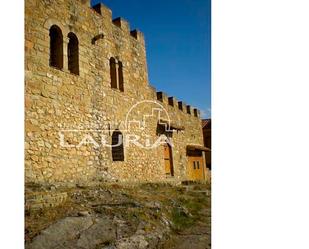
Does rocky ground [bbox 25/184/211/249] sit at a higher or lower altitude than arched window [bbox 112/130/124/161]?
lower

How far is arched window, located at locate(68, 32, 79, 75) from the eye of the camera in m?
6.28

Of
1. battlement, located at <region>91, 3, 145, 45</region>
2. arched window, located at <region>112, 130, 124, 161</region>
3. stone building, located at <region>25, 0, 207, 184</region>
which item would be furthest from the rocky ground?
battlement, located at <region>91, 3, 145, 45</region>

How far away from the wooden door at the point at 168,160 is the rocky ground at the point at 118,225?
16.8 feet

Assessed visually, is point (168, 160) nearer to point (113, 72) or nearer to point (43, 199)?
point (113, 72)

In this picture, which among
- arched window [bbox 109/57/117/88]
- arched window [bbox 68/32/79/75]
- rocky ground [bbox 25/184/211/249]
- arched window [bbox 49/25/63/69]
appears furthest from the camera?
arched window [bbox 109/57/117/88]

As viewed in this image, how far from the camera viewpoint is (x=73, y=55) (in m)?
6.30

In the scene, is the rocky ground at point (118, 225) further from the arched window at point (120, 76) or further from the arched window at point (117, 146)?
the arched window at point (120, 76)

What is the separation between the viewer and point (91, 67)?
6.62m

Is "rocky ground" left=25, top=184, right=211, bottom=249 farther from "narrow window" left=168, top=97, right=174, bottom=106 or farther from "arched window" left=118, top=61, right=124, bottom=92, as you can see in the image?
"narrow window" left=168, top=97, right=174, bottom=106

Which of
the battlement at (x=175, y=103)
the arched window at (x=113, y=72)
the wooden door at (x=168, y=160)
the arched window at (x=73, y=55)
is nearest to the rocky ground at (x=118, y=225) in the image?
the arched window at (x=73, y=55)

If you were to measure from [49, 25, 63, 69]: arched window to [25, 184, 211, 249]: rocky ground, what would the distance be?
2.67 m

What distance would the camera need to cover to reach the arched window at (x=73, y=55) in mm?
6277
